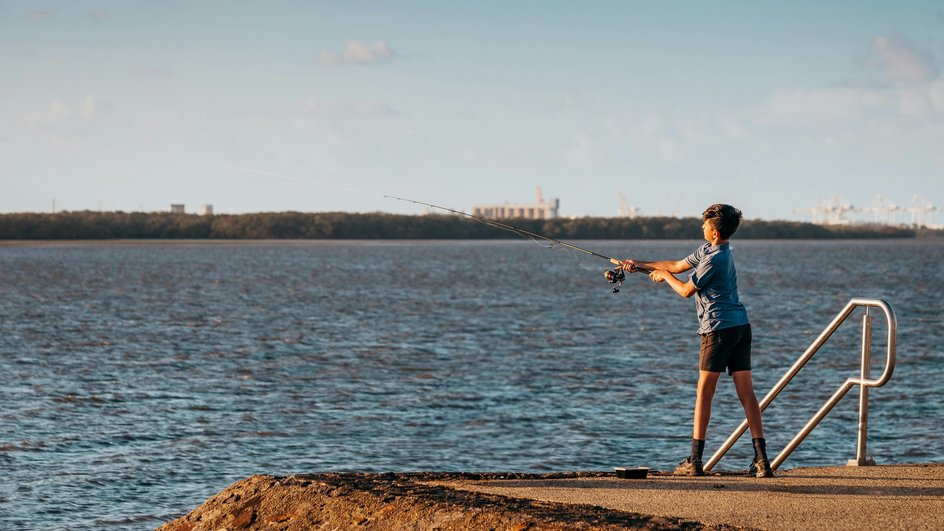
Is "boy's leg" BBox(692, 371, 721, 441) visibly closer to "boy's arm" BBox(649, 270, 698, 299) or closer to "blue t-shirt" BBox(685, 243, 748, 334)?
"blue t-shirt" BBox(685, 243, 748, 334)

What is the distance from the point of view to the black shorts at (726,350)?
791 cm

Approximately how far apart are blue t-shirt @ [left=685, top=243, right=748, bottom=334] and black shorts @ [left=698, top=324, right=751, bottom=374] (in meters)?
0.04

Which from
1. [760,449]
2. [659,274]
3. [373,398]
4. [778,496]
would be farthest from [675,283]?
[373,398]

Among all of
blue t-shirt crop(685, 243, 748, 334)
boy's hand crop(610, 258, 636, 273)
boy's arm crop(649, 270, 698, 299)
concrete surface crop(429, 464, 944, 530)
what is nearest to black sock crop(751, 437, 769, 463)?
concrete surface crop(429, 464, 944, 530)

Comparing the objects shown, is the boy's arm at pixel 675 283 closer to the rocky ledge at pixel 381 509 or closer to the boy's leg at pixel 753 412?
the boy's leg at pixel 753 412

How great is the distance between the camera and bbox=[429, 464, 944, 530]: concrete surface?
6535 mm

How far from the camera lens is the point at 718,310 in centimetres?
794

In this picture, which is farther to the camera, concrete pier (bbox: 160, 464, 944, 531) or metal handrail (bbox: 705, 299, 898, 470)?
metal handrail (bbox: 705, 299, 898, 470)

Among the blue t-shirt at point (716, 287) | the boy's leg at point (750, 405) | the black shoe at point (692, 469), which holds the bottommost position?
the black shoe at point (692, 469)

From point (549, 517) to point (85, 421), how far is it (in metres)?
11.3

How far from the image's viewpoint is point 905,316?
3959 cm

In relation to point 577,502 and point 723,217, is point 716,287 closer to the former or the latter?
point 723,217

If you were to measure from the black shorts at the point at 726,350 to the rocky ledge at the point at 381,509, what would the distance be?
5.38ft

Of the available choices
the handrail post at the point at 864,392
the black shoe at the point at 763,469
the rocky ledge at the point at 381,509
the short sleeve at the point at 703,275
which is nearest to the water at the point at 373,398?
the rocky ledge at the point at 381,509
